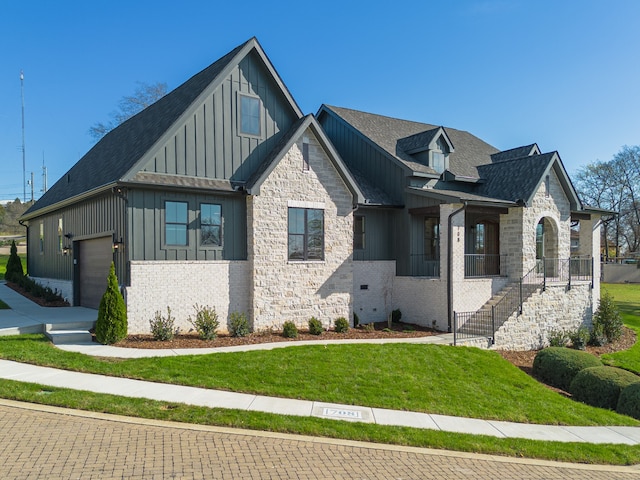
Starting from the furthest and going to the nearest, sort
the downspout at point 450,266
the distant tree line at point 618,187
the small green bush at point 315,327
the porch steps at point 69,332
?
the distant tree line at point 618,187 → the downspout at point 450,266 → the small green bush at point 315,327 → the porch steps at point 69,332

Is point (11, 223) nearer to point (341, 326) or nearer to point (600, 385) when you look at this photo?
point (341, 326)

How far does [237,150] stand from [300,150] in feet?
7.20

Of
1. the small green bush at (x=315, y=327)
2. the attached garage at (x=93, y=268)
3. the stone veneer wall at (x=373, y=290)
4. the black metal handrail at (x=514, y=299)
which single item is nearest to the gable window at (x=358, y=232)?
the stone veneer wall at (x=373, y=290)

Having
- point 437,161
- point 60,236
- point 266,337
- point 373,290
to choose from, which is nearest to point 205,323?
point 266,337

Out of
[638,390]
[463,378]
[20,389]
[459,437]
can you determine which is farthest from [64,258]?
[638,390]

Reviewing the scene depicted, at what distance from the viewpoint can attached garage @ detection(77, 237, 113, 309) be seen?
16.6 meters

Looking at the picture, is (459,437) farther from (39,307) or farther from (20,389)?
(39,307)

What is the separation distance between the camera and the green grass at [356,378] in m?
10.2

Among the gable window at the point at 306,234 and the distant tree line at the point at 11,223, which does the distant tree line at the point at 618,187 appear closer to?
the gable window at the point at 306,234

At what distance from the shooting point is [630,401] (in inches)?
492

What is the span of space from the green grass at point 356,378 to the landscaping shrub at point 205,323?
2.48 m

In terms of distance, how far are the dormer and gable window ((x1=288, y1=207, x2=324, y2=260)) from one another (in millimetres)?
6805

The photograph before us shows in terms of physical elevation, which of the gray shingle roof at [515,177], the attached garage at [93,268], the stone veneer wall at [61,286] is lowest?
the stone veneer wall at [61,286]

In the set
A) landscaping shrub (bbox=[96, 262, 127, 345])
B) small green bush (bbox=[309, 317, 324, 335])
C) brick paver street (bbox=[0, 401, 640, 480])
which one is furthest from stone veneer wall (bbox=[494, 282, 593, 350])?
landscaping shrub (bbox=[96, 262, 127, 345])
